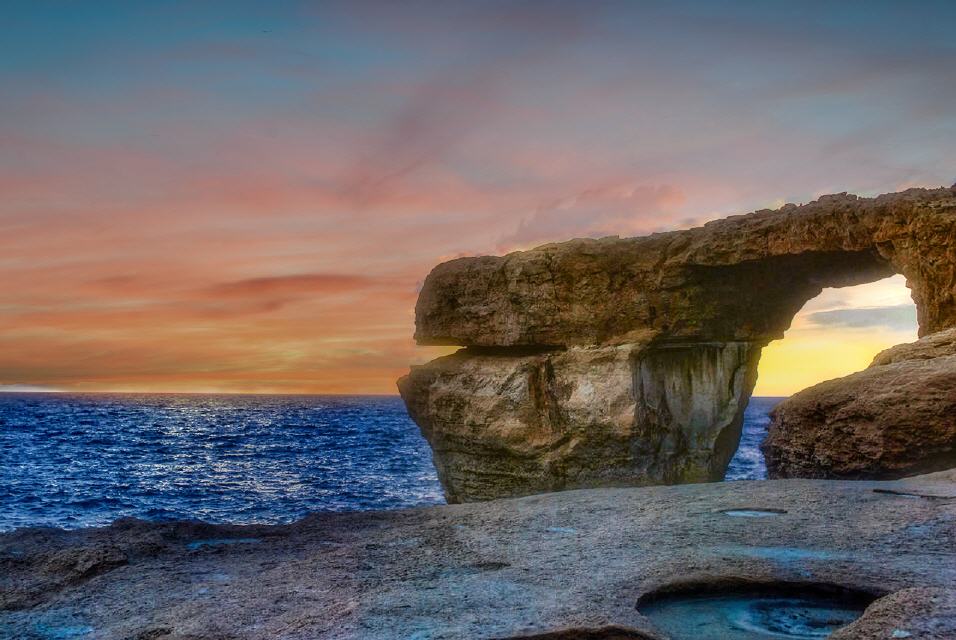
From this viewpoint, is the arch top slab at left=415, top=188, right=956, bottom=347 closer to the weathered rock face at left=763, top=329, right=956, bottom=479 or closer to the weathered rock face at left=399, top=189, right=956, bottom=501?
the weathered rock face at left=399, top=189, right=956, bottom=501

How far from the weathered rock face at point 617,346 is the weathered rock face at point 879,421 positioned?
3251 millimetres

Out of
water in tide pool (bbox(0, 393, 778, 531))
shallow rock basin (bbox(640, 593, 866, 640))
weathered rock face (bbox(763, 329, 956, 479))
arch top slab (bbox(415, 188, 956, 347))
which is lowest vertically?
water in tide pool (bbox(0, 393, 778, 531))

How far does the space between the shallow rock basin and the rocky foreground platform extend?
0.13m

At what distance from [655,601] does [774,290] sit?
13128 mm

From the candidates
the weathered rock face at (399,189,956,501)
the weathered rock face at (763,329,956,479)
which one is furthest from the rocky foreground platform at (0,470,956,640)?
the weathered rock face at (399,189,956,501)

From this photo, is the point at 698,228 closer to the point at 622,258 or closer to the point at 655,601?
the point at 622,258

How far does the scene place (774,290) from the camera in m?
18.5

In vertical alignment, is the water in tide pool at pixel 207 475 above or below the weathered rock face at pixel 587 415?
below

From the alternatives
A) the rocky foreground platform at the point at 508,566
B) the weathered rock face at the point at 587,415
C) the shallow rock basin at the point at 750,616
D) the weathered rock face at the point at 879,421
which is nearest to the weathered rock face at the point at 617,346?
the weathered rock face at the point at 587,415

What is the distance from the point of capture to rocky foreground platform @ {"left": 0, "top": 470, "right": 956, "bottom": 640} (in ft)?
21.0

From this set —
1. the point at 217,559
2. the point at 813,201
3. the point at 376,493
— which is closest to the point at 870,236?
the point at 813,201

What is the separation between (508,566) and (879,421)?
790cm

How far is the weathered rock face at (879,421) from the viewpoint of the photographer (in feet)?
40.8

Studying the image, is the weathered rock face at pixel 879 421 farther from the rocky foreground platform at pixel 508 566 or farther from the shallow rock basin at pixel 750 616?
the shallow rock basin at pixel 750 616
